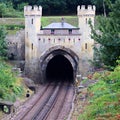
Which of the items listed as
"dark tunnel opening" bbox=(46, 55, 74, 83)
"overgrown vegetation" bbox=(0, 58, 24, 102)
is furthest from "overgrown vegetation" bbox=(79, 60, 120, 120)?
"dark tunnel opening" bbox=(46, 55, 74, 83)

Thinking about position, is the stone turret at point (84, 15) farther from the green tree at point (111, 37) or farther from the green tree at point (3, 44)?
the green tree at point (111, 37)

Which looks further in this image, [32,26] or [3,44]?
[3,44]

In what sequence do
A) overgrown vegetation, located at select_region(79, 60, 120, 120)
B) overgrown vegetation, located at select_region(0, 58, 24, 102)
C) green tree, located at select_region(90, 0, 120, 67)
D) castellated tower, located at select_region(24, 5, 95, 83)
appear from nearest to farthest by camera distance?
1. overgrown vegetation, located at select_region(79, 60, 120, 120)
2. green tree, located at select_region(90, 0, 120, 67)
3. overgrown vegetation, located at select_region(0, 58, 24, 102)
4. castellated tower, located at select_region(24, 5, 95, 83)

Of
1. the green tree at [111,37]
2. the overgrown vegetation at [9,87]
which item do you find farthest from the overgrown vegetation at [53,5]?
the green tree at [111,37]

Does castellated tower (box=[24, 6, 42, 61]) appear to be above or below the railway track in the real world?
above

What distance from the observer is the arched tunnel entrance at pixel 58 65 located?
189ft

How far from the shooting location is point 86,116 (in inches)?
915

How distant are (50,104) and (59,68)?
2442cm

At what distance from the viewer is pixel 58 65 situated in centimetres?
6838

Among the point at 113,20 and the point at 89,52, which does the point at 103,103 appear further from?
the point at 89,52

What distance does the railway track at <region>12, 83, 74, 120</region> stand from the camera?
38.3 metres

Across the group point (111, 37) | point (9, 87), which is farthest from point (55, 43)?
point (111, 37)

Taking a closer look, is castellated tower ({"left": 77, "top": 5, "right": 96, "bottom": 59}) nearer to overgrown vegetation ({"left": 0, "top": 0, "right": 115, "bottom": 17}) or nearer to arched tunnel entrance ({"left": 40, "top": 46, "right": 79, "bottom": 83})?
arched tunnel entrance ({"left": 40, "top": 46, "right": 79, "bottom": 83})

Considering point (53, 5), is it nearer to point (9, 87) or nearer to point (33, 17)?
point (33, 17)
